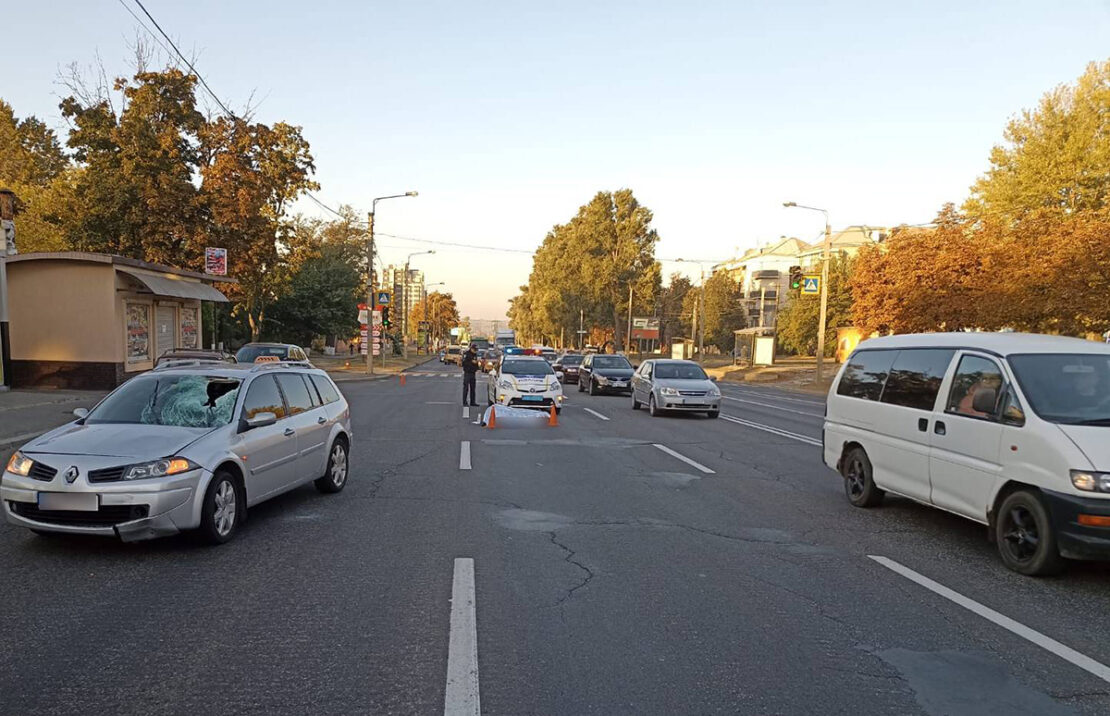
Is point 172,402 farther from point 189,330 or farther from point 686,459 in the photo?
point 189,330

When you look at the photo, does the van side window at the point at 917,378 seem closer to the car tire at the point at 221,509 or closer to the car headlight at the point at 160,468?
the car tire at the point at 221,509

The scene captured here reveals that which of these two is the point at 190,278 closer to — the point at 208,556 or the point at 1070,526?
the point at 208,556

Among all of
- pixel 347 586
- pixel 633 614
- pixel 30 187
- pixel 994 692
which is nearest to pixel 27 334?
Answer: pixel 347 586

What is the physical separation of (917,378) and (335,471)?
657 centimetres

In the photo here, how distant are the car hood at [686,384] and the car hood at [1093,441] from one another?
13461mm

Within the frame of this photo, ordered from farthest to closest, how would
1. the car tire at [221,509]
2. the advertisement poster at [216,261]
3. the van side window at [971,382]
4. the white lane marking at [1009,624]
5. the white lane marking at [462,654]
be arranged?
the advertisement poster at [216,261]
the van side window at [971,382]
the car tire at [221,509]
the white lane marking at [1009,624]
the white lane marking at [462,654]

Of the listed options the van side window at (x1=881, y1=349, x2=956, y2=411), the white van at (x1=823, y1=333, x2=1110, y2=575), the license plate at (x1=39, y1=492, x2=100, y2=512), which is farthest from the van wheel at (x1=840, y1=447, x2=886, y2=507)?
the license plate at (x1=39, y1=492, x2=100, y2=512)

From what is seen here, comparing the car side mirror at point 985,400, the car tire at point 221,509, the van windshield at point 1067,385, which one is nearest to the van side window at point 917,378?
the car side mirror at point 985,400

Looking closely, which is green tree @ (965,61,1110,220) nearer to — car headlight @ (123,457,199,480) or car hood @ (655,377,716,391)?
car hood @ (655,377,716,391)

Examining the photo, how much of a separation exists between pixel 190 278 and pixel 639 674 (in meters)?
26.1

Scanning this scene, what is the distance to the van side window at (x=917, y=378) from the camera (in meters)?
7.12

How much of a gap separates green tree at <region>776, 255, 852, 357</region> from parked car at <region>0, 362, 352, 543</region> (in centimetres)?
6285

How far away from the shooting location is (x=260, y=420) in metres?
7.03

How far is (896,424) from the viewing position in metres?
7.59
